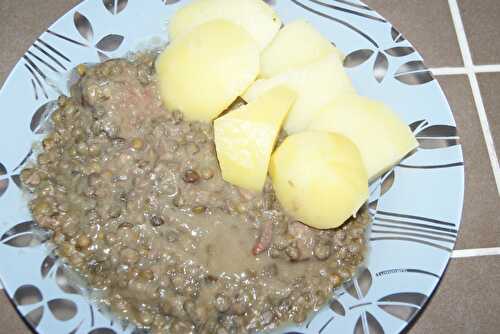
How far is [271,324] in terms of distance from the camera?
8.08ft

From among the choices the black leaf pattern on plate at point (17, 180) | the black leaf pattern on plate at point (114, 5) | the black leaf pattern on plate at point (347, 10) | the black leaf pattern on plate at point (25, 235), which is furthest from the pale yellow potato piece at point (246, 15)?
the black leaf pattern on plate at point (25, 235)

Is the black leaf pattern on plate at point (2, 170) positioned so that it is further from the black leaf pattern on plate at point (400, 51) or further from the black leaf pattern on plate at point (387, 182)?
the black leaf pattern on plate at point (400, 51)

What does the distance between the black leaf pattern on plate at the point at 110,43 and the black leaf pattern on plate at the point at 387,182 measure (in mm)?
1696

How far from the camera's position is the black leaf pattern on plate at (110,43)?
3.00 meters

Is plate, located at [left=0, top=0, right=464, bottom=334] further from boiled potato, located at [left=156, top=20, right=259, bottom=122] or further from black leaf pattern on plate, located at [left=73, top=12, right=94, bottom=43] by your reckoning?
boiled potato, located at [left=156, top=20, right=259, bottom=122]

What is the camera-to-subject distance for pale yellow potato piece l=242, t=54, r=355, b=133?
263cm

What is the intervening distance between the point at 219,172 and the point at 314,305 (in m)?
0.81

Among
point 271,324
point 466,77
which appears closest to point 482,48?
point 466,77

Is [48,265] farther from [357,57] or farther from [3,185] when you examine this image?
[357,57]

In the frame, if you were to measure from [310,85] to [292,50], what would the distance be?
0.24m

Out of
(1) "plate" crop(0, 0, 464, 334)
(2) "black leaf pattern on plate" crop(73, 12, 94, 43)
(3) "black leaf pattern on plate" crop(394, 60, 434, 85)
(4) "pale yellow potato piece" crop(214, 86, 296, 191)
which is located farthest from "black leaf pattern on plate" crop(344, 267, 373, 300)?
(2) "black leaf pattern on plate" crop(73, 12, 94, 43)

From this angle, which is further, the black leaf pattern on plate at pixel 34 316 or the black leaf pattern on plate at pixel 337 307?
the black leaf pattern on plate at pixel 337 307

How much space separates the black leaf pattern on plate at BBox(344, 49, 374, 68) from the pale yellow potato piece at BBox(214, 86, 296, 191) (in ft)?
1.88

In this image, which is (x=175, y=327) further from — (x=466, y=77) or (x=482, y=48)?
(x=482, y=48)
